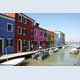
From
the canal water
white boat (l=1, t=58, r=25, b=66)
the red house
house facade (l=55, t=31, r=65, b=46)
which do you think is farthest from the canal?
the red house

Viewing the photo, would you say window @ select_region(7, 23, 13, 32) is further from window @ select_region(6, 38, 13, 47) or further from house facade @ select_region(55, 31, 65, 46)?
house facade @ select_region(55, 31, 65, 46)

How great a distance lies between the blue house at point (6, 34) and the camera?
4.83m

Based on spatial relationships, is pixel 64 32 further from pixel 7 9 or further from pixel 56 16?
pixel 7 9

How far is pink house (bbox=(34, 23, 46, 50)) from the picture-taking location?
531 centimetres

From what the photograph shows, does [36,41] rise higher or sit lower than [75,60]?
higher

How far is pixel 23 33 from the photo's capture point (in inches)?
203

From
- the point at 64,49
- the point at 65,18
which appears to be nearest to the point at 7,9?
the point at 65,18

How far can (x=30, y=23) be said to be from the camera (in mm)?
5250

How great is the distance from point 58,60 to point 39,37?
92 centimetres

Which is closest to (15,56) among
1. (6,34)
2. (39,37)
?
(6,34)

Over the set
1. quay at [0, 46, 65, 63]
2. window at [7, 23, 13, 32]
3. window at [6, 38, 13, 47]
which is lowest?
quay at [0, 46, 65, 63]

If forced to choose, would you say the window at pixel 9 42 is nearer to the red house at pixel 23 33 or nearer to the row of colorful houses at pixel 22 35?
the row of colorful houses at pixel 22 35

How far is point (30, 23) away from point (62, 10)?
1.04 meters

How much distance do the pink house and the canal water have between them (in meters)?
0.46
